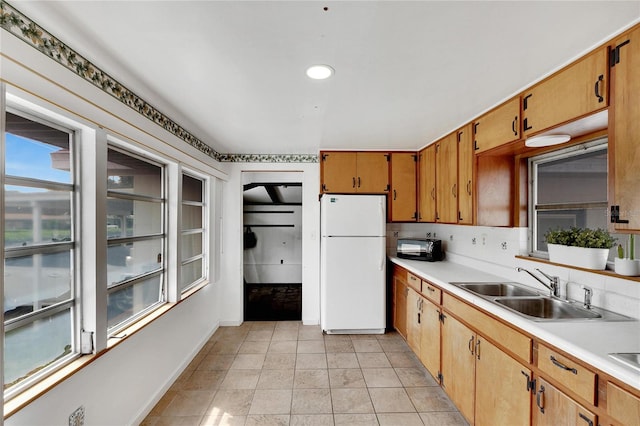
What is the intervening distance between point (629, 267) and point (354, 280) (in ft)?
8.24

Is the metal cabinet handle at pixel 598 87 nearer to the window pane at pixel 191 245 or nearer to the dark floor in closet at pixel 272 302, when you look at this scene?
the window pane at pixel 191 245

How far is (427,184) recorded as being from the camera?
11.8ft

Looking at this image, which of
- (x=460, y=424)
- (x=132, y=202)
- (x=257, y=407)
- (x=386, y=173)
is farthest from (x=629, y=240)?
(x=132, y=202)

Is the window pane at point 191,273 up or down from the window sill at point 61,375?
up

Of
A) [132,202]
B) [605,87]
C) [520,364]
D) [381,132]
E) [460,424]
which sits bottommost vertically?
[460,424]

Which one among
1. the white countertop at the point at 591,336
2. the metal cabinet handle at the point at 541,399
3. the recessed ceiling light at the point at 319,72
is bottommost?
the metal cabinet handle at the point at 541,399

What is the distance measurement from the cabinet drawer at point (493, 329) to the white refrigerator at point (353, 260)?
54.6 inches

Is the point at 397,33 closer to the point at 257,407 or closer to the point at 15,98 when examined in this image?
the point at 15,98

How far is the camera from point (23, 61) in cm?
123

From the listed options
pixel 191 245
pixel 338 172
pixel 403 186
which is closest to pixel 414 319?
pixel 403 186

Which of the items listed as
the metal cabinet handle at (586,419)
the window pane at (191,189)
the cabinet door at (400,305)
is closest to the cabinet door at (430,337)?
the cabinet door at (400,305)

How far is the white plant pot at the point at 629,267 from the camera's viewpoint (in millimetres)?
1587

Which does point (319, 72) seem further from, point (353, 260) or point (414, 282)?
point (353, 260)

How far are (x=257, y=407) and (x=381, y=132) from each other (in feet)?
8.77
